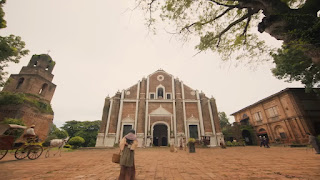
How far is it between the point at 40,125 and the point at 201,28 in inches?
819

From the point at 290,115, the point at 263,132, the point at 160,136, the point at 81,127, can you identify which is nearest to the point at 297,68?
the point at 290,115

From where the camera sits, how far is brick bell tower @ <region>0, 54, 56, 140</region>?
14191 mm

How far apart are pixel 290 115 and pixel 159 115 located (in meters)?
18.4

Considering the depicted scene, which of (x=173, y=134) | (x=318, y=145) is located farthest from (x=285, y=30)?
(x=173, y=134)

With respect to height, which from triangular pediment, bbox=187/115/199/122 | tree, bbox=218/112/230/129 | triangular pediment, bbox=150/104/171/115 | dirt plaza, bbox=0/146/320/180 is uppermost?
tree, bbox=218/112/230/129

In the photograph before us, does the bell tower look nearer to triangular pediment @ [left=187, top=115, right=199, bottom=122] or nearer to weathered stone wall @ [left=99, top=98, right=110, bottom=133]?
weathered stone wall @ [left=99, top=98, right=110, bottom=133]

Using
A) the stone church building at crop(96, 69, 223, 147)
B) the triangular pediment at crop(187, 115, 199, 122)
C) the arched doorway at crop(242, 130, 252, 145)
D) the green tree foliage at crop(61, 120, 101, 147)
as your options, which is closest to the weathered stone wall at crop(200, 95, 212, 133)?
the stone church building at crop(96, 69, 223, 147)

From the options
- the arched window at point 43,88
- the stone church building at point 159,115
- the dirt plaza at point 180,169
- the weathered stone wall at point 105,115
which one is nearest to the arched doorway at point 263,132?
the stone church building at point 159,115

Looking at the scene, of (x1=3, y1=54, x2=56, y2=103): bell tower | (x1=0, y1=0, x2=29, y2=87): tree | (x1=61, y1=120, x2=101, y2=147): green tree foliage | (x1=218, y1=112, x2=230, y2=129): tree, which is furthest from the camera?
(x1=218, y1=112, x2=230, y2=129): tree

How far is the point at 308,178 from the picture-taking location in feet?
9.12

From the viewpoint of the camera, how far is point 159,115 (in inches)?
738

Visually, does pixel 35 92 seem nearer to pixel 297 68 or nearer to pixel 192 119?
pixel 192 119

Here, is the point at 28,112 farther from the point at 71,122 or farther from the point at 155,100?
the point at 71,122

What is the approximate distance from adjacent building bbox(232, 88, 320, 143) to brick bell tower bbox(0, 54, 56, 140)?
32.7 m
